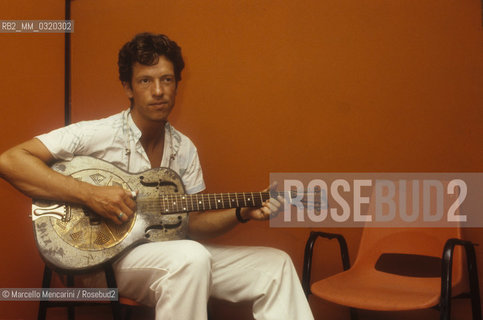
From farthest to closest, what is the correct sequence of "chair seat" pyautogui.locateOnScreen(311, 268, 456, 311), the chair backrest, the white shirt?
the chair backrest < the white shirt < "chair seat" pyautogui.locateOnScreen(311, 268, 456, 311)

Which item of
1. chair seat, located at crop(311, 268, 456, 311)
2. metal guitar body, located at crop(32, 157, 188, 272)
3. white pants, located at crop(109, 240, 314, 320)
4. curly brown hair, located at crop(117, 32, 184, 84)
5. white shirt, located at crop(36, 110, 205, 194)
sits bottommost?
chair seat, located at crop(311, 268, 456, 311)

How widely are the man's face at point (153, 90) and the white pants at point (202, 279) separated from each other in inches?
25.3

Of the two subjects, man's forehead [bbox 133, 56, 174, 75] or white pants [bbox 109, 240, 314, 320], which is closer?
white pants [bbox 109, 240, 314, 320]

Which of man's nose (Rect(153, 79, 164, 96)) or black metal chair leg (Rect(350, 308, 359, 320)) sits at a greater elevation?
man's nose (Rect(153, 79, 164, 96))

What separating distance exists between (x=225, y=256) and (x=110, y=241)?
50 centimetres

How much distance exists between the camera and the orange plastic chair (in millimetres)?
1769

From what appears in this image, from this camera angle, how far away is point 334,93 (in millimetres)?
2578

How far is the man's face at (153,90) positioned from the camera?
6.91ft

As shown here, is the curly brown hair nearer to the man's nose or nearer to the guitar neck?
the man's nose

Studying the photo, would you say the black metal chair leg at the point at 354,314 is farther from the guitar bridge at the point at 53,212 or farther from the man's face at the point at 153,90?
the guitar bridge at the point at 53,212

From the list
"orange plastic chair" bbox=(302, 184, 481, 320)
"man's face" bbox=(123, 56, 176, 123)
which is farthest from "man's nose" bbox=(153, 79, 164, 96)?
"orange plastic chair" bbox=(302, 184, 481, 320)

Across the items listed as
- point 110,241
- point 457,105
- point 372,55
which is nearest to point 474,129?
point 457,105

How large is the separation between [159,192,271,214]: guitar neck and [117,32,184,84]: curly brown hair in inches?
25.5

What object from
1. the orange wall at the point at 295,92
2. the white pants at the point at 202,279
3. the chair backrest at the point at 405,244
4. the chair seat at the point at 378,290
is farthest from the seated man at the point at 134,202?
the chair backrest at the point at 405,244
